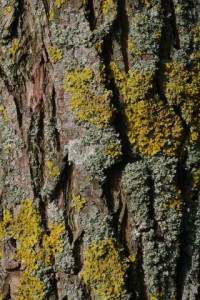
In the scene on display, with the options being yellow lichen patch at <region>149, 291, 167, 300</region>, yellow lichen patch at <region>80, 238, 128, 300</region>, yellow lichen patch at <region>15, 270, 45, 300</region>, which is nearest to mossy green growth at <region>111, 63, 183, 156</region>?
yellow lichen patch at <region>80, 238, 128, 300</region>

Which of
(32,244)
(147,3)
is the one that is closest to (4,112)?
(32,244)

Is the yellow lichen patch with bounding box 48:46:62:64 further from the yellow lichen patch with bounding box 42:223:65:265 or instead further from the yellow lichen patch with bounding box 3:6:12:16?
the yellow lichen patch with bounding box 42:223:65:265

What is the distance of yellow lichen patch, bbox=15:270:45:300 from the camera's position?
5.57 ft

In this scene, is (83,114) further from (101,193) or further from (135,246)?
(135,246)

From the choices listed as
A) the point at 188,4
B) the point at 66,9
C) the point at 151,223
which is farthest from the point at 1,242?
the point at 188,4

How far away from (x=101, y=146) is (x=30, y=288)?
566 mm

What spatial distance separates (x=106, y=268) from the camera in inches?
64.5

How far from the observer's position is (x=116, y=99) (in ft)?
5.43

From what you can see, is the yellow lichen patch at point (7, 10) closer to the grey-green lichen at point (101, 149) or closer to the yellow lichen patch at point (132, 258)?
the grey-green lichen at point (101, 149)

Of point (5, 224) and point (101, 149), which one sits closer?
point (101, 149)

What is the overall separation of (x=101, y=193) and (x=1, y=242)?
42 centimetres

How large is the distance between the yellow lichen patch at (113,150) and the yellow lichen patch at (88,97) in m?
0.08

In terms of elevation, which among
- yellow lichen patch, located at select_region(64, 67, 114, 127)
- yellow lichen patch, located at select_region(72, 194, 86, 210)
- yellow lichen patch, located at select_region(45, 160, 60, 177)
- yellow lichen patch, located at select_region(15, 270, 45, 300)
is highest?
yellow lichen patch, located at select_region(64, 67, 114, 127)

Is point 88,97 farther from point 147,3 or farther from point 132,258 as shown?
point 132,258
